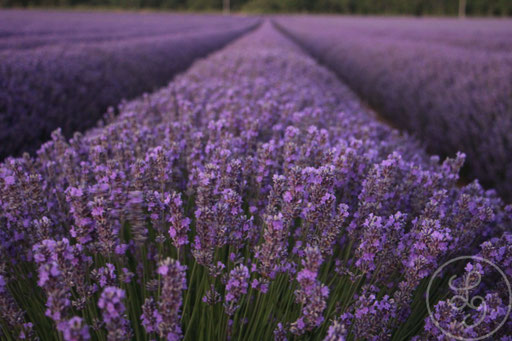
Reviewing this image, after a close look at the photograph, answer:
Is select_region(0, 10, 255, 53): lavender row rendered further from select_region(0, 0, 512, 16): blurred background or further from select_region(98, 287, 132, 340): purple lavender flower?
select_region(0, 0, 512, 16): blurred background

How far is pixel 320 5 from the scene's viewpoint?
5672cm

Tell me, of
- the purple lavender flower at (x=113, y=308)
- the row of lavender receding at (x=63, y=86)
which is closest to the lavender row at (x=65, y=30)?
the row of lavender receding at (x=63, y=86)

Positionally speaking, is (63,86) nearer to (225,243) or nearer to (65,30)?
(225,243)

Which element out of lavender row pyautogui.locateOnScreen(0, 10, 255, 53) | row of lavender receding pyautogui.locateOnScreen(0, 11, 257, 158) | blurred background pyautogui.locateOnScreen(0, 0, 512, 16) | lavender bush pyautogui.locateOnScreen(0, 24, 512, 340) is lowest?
lavender bush pyautogui.locateOnScreen(0, 24, 512, 340)

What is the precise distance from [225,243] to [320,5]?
62.7 m

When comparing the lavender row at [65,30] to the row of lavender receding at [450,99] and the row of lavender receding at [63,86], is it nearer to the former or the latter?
the row of lavender receding at [63,86]

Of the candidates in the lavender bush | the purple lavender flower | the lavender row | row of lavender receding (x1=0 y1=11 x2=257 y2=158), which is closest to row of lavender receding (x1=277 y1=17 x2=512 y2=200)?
the lavender bush

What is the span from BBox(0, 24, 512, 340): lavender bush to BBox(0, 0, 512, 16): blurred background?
55073 mm

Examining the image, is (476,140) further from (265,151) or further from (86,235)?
(86,235)

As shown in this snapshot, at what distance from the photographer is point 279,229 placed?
1086mm

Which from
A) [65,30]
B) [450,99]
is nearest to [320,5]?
[65,30]

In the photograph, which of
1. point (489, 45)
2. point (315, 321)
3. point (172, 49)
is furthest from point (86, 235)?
point (489, 45)

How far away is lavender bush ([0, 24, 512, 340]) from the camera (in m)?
1.04

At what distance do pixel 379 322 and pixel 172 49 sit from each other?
8.41 metres
